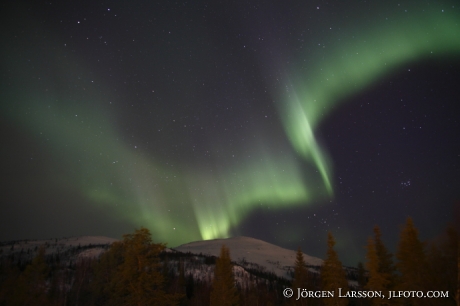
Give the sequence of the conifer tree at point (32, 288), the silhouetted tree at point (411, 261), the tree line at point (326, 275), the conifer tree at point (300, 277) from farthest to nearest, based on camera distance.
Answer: the conifer tree at point (300, 277), the conifer tree at point (32, 288), the silhouetted tree at point (411, 261), the tree line at point (326, 275)

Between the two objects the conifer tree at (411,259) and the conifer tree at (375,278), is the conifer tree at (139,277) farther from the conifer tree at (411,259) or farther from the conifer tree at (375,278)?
the conifer tree at (375,278)

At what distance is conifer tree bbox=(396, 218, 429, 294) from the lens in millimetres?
20756

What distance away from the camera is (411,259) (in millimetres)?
23953

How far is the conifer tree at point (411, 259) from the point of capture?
817 inches

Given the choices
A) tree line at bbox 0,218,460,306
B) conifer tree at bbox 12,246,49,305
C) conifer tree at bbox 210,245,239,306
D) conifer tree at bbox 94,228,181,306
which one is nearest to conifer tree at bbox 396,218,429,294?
tree line at bbox 0,218,460,306

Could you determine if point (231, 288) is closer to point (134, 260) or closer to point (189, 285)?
point (134, 260)

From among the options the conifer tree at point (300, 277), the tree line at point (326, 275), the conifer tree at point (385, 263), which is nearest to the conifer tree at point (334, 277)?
the tree line at point (326, 275)

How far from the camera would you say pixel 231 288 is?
42.0 m

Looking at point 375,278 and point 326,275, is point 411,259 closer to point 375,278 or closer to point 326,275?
point 375,278

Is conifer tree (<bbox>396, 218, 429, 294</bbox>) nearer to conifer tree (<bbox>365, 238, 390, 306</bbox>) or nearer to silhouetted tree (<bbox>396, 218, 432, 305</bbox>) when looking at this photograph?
silhouetted tree (<bbox>396, 218, 432, 305</bbox>)

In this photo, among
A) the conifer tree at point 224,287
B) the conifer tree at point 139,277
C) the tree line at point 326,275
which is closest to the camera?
the tree line at point 326,275

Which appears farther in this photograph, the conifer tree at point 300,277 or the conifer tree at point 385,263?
the conifer tree at point 300,277

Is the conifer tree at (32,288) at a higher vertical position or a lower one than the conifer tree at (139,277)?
lower

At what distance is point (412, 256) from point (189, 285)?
90.2 m
